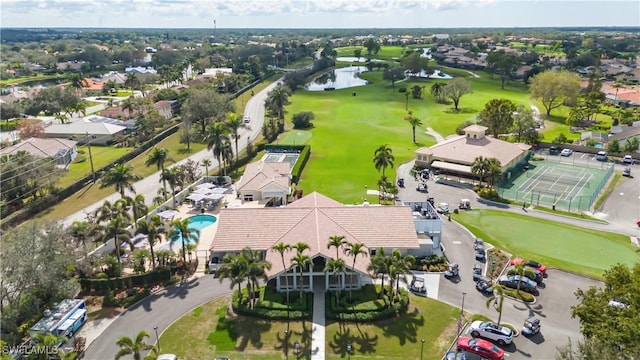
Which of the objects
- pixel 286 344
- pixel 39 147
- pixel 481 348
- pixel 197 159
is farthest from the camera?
pixel 197 159

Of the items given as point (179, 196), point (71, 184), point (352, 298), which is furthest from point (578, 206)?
point (71, 184)

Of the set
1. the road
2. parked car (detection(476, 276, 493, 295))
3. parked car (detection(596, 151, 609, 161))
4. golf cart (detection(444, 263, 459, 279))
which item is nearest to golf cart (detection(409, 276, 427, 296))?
golf cart (detection(444, 263, 459, 279))

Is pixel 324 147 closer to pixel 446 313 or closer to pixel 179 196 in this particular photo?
pixel 179 196

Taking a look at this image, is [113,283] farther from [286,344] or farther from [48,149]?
[48,149]

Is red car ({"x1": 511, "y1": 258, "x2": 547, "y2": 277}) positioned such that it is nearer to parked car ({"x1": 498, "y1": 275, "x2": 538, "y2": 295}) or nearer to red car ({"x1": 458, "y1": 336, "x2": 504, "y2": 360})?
parked car ({"x1": 498, "y1": 275, "x2": 538, "y2": 295})

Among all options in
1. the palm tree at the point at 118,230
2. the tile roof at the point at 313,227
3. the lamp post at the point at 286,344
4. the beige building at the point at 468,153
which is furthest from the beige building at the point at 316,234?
the beige building at the point at 468,153

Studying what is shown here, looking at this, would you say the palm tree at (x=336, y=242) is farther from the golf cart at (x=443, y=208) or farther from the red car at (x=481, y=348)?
the golf cart at (x=443, y=208)

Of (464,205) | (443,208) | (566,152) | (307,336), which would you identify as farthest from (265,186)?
(566,152)
